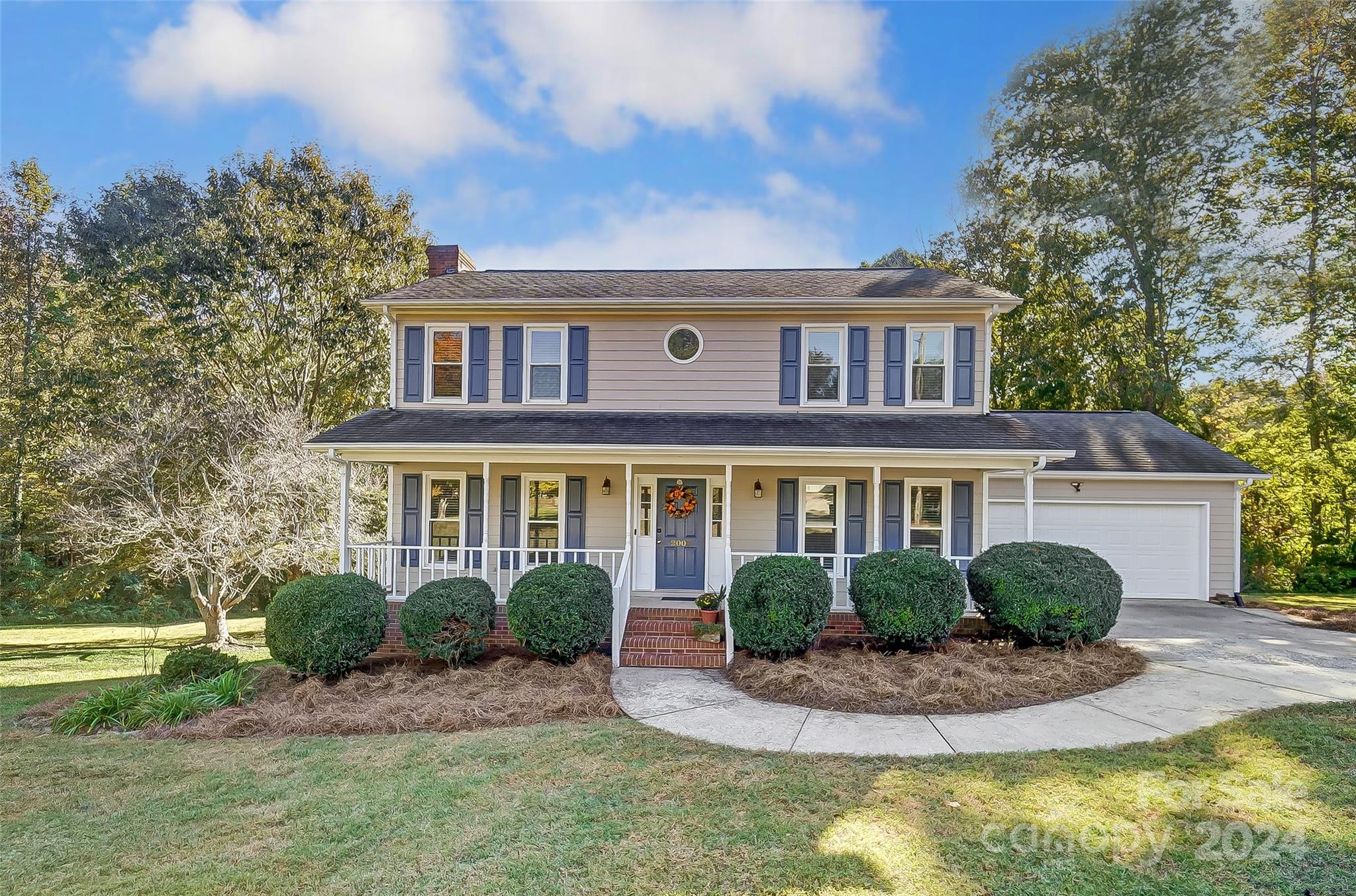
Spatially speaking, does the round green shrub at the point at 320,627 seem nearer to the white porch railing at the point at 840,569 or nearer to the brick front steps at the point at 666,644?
the brick front steps at the point at 666,644

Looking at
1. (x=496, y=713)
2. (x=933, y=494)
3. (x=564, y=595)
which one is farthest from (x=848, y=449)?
(x=496, y=713)

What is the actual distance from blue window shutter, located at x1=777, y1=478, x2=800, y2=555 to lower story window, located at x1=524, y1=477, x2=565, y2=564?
388cm

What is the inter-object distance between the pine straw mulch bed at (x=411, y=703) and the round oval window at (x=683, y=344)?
18.2 feet

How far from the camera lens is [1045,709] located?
6.31 meters

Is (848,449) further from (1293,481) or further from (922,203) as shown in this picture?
(922,203)

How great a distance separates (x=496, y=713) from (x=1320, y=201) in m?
23.6

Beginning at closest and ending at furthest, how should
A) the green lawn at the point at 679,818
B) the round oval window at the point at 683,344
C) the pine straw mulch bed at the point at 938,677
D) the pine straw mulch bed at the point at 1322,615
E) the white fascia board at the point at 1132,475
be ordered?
the green lawn at the point at 679,818
the pine straw mulch bed at the point at 938,677
the pine straw mulch bed at the point at 1322,615
the round oval window at the point at 683,344
the white fascia board at the point at 1132,475

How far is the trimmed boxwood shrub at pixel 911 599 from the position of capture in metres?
7.91

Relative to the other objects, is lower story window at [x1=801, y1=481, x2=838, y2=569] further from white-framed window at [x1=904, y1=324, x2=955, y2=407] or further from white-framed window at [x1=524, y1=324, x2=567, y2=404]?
white-framed window at [x1=524, y1=324, x2=567, y2=404]

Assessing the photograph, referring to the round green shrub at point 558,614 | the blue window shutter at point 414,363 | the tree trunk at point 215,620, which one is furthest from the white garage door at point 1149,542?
the tree trunk at point 215,620

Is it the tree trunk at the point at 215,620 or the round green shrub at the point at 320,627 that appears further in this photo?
the tree trunk at the point at 215,620

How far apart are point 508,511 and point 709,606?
4242 millimetres

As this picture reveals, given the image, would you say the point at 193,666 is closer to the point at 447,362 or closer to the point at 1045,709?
the point at 447,362

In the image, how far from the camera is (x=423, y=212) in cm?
2080
